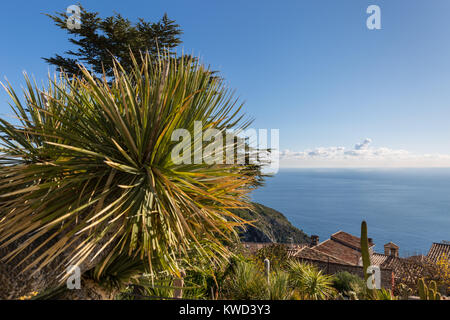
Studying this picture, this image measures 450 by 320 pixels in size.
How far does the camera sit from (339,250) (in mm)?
24219

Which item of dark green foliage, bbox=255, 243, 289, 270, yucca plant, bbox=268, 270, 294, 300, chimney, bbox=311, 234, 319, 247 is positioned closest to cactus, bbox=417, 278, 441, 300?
yucca plant, bbox=268, 270, 294, 300

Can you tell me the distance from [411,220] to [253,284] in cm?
10960

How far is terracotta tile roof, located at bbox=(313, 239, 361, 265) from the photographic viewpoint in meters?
22.6

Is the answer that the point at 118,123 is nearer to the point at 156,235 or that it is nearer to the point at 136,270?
the point at 156,235

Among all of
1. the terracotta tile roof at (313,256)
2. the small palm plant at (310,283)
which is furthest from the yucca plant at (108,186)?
the terracotta tile roof at (313,256)

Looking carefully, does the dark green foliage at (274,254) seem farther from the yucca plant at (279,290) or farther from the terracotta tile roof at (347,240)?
the terracotta tile roof at (347,240)

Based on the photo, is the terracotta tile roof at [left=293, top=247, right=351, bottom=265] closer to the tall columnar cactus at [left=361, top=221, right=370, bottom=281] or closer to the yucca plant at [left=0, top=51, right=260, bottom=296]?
the tall columnar cactus at [left=361, top=221, right=370, bottom=281]

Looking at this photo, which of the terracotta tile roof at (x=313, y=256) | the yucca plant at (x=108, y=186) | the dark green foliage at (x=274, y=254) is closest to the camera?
the yucca plant at (x=108, y=186)

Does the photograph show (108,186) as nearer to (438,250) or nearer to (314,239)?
(314,239)

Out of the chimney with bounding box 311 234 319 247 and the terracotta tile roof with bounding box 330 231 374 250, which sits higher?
the chimney with bounding box 311 234 319 247

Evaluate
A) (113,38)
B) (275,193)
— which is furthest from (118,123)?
(275,193)

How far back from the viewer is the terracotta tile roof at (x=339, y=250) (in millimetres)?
22631

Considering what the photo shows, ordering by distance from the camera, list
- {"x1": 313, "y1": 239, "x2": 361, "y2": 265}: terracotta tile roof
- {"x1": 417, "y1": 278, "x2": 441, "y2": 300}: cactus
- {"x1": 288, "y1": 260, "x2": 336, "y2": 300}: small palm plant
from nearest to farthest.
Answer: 1. {"x1": 417, "y1": 278, "x2": 441, "y2": 300}: cactus
2. {"x1": 288, "y1": 260, "x2": 336, "y2": 300}: small palm plant
3. {"x1": 313, "y1": 239, "x2": 361, "y2": 265}: terracotta tile roof

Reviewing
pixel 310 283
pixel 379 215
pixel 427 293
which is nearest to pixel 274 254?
pixel 310 283
